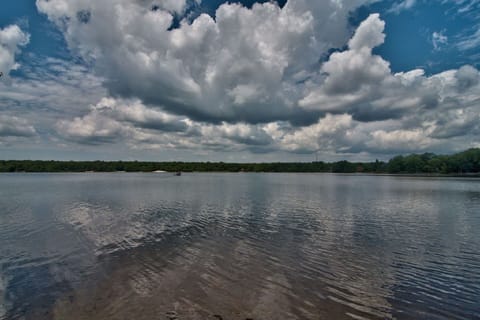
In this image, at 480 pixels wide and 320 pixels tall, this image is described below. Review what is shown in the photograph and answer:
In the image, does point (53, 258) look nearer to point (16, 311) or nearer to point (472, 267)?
point (16, 311)

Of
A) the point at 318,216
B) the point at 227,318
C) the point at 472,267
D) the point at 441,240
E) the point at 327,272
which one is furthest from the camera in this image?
the point at 318,216

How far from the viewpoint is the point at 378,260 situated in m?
13.8

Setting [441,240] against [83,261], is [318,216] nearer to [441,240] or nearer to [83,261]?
[441,240]

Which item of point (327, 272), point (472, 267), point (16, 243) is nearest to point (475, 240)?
point (472, 267)

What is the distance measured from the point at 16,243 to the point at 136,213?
37.3 ft

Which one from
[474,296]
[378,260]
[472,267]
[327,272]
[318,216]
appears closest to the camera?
[474,296]

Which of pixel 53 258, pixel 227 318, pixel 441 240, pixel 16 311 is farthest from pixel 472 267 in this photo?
pixel 53 258

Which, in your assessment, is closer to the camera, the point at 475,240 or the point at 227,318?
the point at 227,318

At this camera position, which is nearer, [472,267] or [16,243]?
[472,267]

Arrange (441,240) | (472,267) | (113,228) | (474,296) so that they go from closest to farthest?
(474,296)
(472,267)
(441,240)
(113,228)

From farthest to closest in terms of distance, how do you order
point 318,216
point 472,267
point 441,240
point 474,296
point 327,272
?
point 318,216 → point 441,240 → point 472,267 → point 327,272 → point 474,296

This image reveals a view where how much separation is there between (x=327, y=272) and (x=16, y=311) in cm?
1202

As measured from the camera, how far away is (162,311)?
8.51 metres

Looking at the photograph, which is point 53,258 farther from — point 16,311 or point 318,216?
point 318,216
